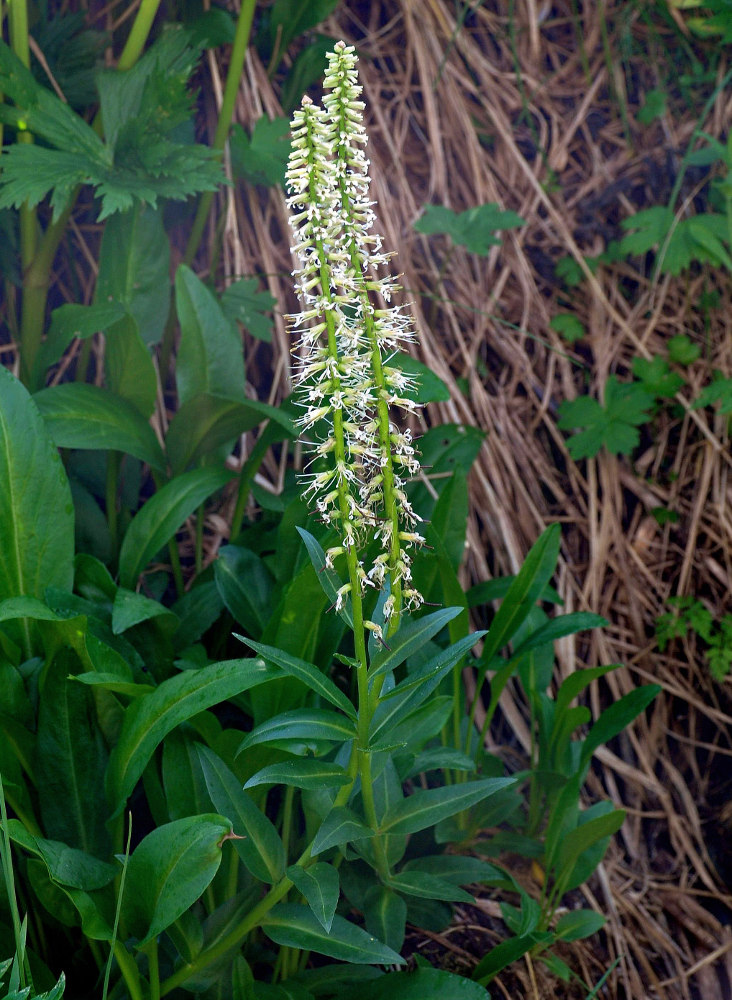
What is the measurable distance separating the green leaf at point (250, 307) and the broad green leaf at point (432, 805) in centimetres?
101

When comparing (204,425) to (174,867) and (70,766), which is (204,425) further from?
(174,867)

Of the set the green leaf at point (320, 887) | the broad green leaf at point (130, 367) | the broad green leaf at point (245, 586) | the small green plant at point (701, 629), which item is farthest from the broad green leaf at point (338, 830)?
the small green plant at point (701, 629)

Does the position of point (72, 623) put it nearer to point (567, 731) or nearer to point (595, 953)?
point (567, 731)

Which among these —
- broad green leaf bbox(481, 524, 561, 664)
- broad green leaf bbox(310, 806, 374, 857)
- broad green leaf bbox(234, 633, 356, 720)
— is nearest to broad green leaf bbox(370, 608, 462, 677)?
broad green leaf bbox(234, 633, 356, 720)

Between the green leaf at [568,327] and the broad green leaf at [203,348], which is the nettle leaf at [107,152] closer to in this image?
the broad green leaf at [203,348]

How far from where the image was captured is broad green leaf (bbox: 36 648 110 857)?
3.69ft

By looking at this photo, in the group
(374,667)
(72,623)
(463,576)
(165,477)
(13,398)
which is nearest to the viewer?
(374,667)

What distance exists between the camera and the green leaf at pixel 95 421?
1428 millimetres

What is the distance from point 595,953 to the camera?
5.13 feet

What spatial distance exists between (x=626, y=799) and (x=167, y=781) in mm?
1165

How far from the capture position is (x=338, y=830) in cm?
98

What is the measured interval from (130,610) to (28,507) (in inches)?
8.5

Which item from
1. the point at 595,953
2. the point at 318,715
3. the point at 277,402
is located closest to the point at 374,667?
the point at 318,715

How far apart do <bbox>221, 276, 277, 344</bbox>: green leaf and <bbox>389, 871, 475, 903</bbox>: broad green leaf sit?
1.06 meters
